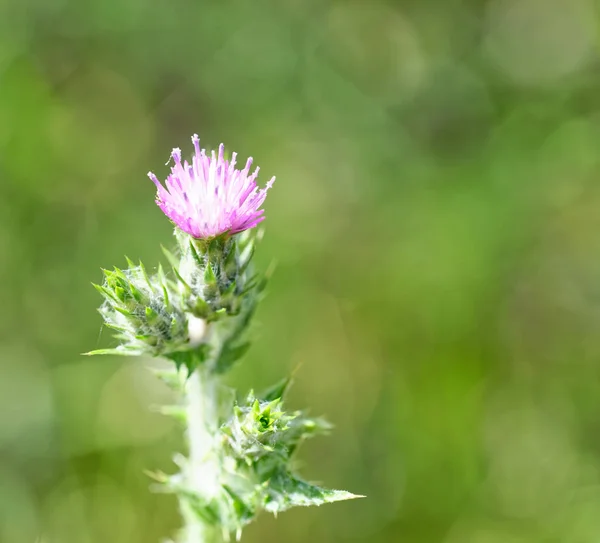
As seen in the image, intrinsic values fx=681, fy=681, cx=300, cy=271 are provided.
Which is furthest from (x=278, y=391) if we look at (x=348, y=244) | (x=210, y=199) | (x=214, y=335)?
(x=348, y=244)

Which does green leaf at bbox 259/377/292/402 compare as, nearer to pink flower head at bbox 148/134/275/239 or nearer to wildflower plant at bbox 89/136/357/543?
wildflower plant at bbox 89/136/357/543

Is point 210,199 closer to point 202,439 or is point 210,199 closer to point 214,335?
point 214,335

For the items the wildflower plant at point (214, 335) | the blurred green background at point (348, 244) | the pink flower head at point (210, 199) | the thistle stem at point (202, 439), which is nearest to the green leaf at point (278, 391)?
the wildflower plant at point (214, 335)

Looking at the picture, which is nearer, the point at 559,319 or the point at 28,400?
the point at 28,400

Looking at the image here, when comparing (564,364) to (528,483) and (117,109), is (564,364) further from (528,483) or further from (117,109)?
(117,109)

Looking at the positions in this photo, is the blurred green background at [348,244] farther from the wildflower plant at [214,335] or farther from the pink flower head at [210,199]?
the pink flower head at [210,199]

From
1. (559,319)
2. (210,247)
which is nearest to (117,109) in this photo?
(210,247)
